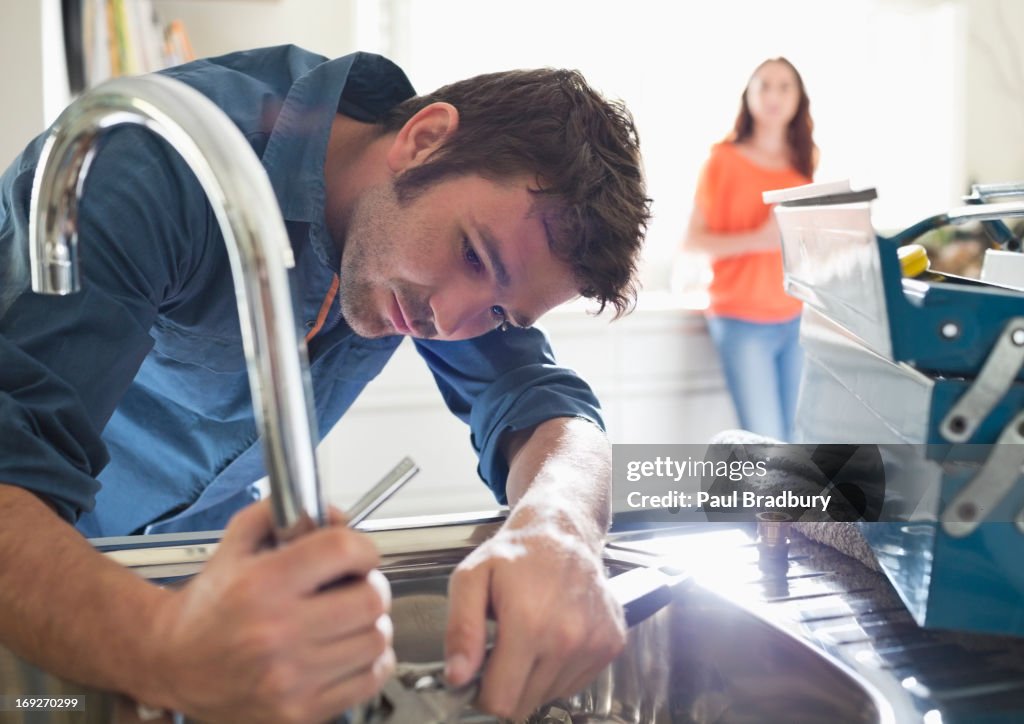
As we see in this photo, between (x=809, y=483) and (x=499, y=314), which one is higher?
(x=499, y=314)

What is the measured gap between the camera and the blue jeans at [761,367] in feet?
8.95

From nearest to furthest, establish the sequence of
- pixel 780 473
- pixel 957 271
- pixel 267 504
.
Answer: pixel 267 504, pixel 780 473, pixel 957 271

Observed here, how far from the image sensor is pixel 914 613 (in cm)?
60

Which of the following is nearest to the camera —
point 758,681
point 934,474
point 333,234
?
point 934,474

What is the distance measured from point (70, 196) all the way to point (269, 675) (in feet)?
0.81

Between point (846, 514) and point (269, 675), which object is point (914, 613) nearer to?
point (846, 514)

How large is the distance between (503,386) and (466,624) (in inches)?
19.9

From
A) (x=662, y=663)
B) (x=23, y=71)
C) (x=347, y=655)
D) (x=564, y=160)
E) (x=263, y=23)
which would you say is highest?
(x=263, y=23)

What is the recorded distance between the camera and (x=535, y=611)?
55cm

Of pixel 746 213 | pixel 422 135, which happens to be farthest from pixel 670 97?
pixel 422 135

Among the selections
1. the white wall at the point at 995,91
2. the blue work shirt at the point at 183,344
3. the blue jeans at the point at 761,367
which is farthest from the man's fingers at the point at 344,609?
the white wall at the point at 995,91

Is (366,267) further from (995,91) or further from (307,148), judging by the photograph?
(995,91)

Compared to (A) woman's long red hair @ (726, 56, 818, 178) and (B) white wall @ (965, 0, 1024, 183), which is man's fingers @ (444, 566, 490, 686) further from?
(B) white wall @ (965, 0, 1024, 183)

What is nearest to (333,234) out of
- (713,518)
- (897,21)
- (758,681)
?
(713,518)
